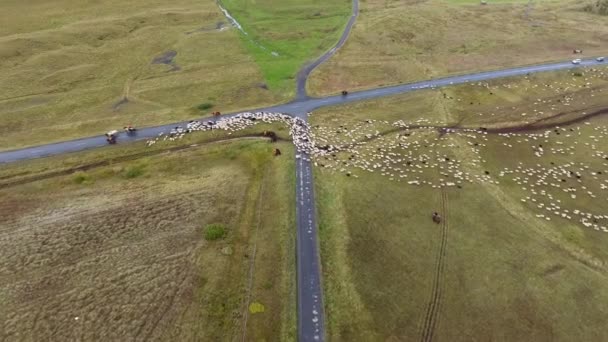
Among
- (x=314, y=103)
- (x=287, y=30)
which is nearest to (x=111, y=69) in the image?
(x=287, y=30)

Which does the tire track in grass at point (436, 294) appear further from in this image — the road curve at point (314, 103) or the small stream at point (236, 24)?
the small stream at point (236, 24)

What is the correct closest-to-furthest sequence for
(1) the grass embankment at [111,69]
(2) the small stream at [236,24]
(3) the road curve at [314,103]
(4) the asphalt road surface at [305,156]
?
(4) the asphalt road surface at [305,156] → (3) the road curve at [314,103] → (1) the grass embankment at [111,69] → (2) the small stream at [236,24]

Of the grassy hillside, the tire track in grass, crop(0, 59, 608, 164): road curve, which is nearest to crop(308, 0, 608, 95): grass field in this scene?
the grassy hillside

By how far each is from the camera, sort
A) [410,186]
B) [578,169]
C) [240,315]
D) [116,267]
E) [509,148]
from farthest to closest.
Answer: [509,148]
[578,169]
[410,186]
[116,267]
[240,315]

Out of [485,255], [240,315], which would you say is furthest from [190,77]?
[485,255]

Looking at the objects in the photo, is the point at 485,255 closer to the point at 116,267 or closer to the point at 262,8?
the point at 116,267

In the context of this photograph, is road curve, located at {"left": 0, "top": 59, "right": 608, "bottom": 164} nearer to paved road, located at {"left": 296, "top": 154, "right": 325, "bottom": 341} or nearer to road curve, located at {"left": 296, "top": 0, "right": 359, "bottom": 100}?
road curve, located at {"left": 296, "top": 0, "right": 359, "bottom": 100}

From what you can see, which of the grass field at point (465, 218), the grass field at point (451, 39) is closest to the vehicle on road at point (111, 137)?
the grass field at point (465, 218)
